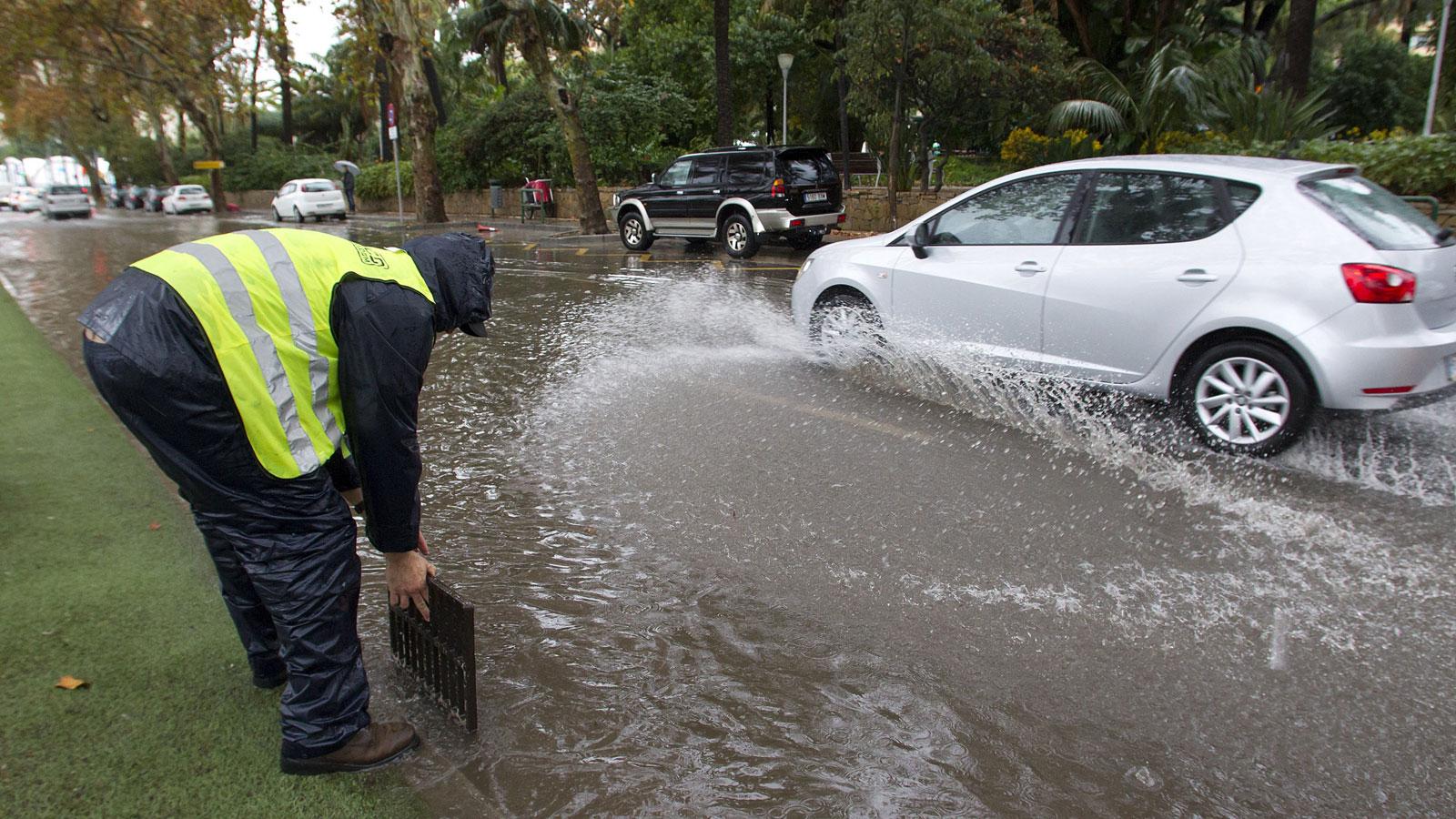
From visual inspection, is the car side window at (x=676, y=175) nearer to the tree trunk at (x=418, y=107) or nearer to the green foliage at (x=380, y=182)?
the tree trunk at (x=418, y=107)

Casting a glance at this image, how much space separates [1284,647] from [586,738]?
2.41 metres

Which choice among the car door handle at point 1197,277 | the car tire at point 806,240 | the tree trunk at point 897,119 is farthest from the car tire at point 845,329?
the car tire at point 806,240

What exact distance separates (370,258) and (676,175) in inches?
651

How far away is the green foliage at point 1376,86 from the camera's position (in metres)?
28.0

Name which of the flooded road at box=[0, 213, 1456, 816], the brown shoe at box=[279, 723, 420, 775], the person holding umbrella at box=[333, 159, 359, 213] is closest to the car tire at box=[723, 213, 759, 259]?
the flooded road at box=[0, 213, 1456, 816]

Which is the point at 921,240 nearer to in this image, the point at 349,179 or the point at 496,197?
the point at 496,197

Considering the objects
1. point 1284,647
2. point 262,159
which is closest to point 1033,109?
point 1284,647

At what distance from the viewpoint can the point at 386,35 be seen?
2481 centimetres

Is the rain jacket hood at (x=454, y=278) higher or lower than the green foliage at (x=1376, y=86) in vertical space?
lower

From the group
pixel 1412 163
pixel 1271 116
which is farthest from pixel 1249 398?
pixel 1271 116

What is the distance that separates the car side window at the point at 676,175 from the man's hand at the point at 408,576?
1618 cm

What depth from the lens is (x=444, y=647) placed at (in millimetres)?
2883

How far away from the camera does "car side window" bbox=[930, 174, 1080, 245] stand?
6.18m

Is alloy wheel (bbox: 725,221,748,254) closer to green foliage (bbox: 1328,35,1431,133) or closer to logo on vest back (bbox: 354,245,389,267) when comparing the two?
logo on vest back (bbox: 354,245,389,267)
